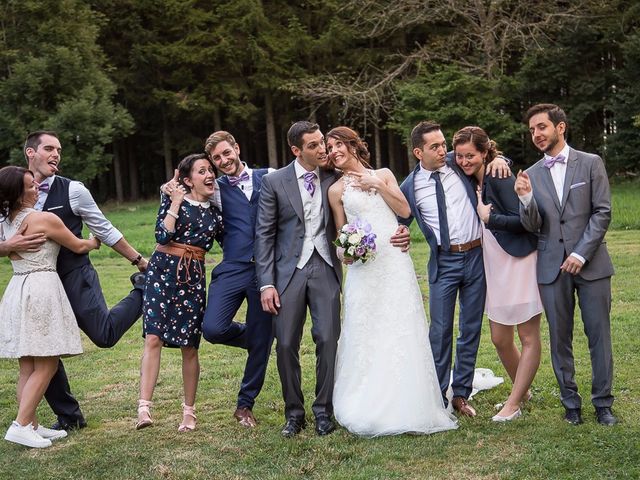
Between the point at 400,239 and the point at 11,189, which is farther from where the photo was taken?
the point at 400,239

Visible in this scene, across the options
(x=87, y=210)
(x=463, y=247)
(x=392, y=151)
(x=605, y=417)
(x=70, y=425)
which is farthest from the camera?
(x=392, y=151)

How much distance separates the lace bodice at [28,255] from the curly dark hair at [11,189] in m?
0.07

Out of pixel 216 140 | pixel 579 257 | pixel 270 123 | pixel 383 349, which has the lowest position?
pixel 383 349

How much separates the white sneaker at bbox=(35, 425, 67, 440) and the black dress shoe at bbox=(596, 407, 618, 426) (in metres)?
3.97

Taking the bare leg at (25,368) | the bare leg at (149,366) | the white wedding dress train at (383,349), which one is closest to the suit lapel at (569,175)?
the white wedding dress train at (383,349)

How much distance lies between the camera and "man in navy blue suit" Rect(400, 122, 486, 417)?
6.39m

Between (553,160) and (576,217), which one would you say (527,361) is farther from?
(553,160)

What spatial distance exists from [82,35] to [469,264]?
1345 inches

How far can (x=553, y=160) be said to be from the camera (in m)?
6.01

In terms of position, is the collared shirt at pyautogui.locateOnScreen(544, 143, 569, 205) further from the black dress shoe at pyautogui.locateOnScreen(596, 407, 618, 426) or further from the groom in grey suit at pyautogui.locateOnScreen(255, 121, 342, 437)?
the groom in grey suit at pyautogui.locateOnScreen(255, 121, 342, 437)

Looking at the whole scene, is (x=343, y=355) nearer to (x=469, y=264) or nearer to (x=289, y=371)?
(x=289, y=371)

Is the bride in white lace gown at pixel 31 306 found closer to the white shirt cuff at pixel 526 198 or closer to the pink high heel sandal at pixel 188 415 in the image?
the pink high heel sandal at pixel 188 415

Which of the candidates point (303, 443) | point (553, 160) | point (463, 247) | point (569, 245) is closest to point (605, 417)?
point (569, 245)

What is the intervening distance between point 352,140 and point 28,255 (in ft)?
8.35
